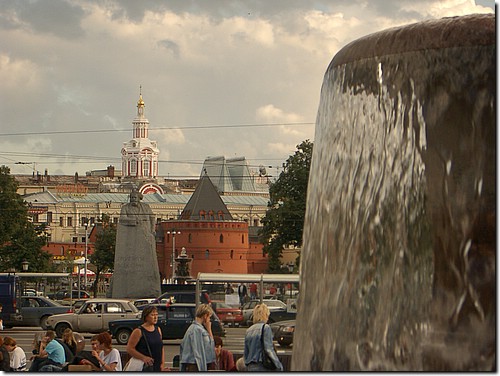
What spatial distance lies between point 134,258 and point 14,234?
1402cm

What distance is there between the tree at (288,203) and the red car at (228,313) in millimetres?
24337

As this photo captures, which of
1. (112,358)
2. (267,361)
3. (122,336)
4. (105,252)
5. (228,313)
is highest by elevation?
(105,252)

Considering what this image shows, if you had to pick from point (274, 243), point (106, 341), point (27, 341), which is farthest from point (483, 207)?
point (274, 243)

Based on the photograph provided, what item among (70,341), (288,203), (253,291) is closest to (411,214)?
(70,341)

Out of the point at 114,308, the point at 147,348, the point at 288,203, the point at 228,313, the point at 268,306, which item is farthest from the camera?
the point at 288,203

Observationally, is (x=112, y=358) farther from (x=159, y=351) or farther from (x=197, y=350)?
(x=197, y=350)

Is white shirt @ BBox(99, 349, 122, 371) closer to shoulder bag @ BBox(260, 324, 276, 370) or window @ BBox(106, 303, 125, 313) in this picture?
shoulder bag @ BBox(260, 324, 276, 370)

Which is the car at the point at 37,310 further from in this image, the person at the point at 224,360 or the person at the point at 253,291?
the person at the point at 224,360

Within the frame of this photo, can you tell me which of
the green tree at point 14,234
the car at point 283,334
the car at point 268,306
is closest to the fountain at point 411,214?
the car at point 283,334

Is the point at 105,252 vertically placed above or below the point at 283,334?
above

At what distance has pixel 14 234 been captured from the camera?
2083 inches

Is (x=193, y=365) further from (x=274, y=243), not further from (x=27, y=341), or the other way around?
(x=274, y=243)

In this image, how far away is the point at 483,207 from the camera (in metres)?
4.52

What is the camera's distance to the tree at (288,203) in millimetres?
51750
